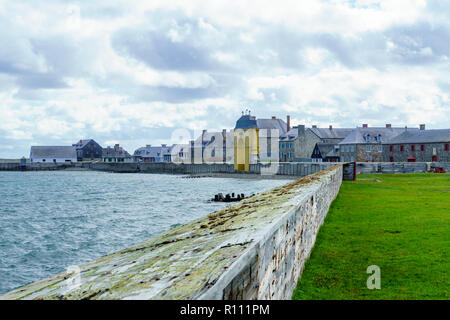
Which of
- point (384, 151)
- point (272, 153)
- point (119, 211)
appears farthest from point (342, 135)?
point (119, 211)

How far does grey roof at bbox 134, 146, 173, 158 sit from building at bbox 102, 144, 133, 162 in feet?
10.8

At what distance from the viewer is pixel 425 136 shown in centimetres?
6506

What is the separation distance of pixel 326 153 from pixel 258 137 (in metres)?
19.2

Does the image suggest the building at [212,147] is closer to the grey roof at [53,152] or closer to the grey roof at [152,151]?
the grey roof at [152,151]

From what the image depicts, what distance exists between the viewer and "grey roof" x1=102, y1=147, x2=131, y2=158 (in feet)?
422

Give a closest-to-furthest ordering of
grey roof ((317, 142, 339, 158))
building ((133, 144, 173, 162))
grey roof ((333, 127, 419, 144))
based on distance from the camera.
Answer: grey roof ((333, 127, 419, 144)) → grey roof ((317, 142, 339, 158)) → building ((133, 144, 173, 162))

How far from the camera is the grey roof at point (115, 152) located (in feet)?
422

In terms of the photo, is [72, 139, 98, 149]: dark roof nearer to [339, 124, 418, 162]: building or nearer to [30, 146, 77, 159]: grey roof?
[30, 146, 77, 159]: grey roof

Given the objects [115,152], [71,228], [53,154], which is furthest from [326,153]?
[53,154]

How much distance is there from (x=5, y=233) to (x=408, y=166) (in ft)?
141

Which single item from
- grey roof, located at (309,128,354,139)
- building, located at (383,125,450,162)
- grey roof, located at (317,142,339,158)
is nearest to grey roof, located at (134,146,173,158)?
grey roof, located at (309,128,354,139)

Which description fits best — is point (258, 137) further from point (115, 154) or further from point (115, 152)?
point (115, 152)

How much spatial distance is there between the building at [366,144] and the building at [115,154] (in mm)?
76540
